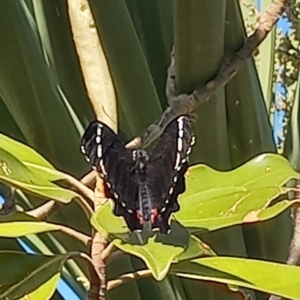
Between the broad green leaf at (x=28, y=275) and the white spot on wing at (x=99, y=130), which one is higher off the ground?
the white spot on wing at (x=99, y=130)

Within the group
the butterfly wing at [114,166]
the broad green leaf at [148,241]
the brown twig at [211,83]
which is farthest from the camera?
the brown twig at [211,83]

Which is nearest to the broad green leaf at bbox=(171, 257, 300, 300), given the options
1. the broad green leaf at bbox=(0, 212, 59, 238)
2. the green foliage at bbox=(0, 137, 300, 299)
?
the green foliage at bbox=(0, 137, 300, 299)

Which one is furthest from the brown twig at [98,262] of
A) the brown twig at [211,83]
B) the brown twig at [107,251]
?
the brown twig at [211,83]

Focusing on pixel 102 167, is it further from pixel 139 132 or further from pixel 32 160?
pixel 139 132

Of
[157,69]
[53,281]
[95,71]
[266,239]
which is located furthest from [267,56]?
[53,281]

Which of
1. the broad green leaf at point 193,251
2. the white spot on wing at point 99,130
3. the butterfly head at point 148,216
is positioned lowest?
the broad green leaf at point 193,251

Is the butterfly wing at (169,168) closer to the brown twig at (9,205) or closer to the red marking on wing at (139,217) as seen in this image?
the red marking on wing at (139,217)

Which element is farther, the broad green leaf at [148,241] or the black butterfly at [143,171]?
the black butterfly at [143,171]

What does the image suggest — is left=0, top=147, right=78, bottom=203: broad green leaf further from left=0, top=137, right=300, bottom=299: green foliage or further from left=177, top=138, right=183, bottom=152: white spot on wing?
left=177, top=138, right=183, bottom=152: white spot on wing
